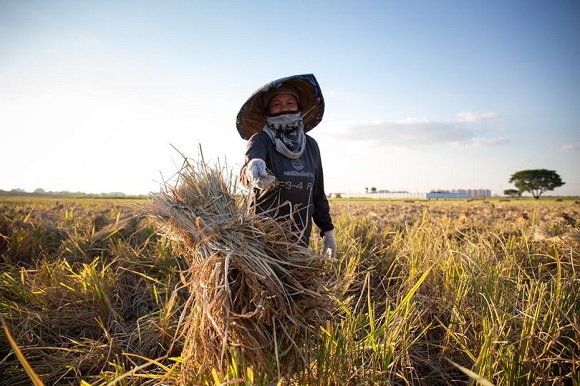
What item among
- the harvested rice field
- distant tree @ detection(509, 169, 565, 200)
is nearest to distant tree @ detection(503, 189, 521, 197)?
distant tree @ detection(509, 169, 565, 200)

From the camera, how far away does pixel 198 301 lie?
1.10 m

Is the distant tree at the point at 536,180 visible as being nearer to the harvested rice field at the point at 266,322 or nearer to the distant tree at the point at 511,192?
the distant tree at the point at 511,192

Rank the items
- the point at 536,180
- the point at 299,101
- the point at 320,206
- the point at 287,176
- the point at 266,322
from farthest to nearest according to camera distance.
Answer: the point at 536,180 → the point at 299,101 → the point at 320,206 → the point at 287,176 → the point at 266,322

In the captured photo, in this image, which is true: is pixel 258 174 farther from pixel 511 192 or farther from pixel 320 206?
pixel 511 192

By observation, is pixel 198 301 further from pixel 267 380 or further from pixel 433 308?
pixel 433 308

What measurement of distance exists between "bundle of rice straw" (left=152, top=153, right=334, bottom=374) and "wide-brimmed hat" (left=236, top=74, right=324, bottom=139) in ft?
4.33

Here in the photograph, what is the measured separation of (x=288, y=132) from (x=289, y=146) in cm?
13

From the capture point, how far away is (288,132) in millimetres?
2367

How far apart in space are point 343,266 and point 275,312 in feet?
6.43

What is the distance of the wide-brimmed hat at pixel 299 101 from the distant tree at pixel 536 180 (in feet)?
236

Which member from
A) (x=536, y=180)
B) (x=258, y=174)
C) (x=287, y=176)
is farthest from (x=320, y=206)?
(x=536, y=180)

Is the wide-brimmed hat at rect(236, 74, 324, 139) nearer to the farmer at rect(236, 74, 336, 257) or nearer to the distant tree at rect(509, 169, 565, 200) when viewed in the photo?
the farmer at rect(236, 74, 336, 257)

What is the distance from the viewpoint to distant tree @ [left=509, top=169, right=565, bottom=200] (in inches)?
2363

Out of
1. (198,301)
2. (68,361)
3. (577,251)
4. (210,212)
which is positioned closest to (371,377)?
(198,301)
